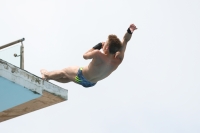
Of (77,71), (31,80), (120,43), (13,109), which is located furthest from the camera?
(13,109)

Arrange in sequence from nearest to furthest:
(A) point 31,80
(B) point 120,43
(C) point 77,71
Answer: (B) point 120,43, (C) point 77,71, (A) point 31,80

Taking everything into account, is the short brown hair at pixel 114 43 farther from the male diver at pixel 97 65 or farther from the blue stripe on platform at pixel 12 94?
the blue stripe on platform at pixel 12 94

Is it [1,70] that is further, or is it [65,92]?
[65,92]

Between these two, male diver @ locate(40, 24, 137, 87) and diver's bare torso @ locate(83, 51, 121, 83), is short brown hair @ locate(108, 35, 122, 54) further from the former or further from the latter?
diver's bare torso @ locate(83, 51, 121, 83)

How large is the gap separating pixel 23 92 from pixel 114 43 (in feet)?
10.1

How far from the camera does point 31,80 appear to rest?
13.9 m

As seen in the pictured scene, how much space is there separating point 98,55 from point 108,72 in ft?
1.91

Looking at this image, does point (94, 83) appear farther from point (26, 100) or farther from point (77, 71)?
point (26, 100)

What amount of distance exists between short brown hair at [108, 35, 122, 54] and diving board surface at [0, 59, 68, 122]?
263 centimetres

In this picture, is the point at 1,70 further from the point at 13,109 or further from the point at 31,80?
the point at 13,109

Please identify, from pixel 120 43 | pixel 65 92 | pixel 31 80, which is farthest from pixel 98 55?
pixel 65 92

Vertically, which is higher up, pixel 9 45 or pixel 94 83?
pixel 9 45

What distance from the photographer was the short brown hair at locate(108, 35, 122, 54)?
39.1 ft

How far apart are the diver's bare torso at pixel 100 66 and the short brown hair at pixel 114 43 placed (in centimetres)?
32
